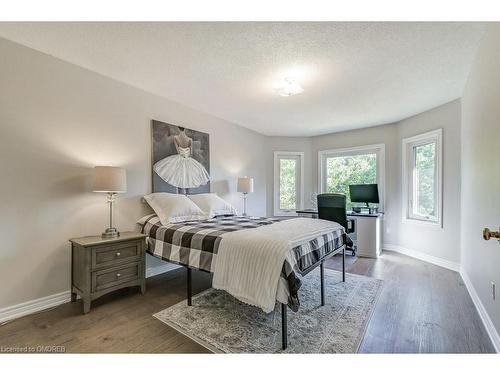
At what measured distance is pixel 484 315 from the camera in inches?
78.0

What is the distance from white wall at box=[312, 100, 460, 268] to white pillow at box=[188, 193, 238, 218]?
2.75m

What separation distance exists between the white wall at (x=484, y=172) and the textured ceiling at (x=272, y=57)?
24cm

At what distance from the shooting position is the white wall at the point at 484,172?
168cm

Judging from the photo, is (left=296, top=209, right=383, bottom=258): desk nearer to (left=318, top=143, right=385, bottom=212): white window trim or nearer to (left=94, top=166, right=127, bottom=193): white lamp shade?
(left=318, top=143, right=385, bottom=212): white window trim

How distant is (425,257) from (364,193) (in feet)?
4.63

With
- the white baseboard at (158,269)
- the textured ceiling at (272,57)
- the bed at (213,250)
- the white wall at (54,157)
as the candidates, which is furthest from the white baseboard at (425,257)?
the white wall at (54,157)

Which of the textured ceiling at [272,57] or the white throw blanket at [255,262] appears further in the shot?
the textured ceiling at [272,57]

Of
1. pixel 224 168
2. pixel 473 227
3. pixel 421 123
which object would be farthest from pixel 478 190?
pixel 224 168

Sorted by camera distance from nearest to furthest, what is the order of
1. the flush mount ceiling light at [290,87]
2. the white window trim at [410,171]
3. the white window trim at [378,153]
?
the flush mount ceiling light at [290,87], the white window trim at [410,171], the white window trim at [378,153]

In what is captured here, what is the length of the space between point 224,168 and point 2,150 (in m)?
2.81

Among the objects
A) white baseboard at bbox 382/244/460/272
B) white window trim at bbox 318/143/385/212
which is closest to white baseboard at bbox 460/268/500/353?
white baseboard at bbox 382/244/460/272

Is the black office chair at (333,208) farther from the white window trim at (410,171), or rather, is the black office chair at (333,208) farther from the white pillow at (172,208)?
the white pillow at (172,208)

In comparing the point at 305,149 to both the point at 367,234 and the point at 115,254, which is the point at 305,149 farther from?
the point at 115,254

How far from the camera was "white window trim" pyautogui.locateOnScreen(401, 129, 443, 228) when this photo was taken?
357 cm
